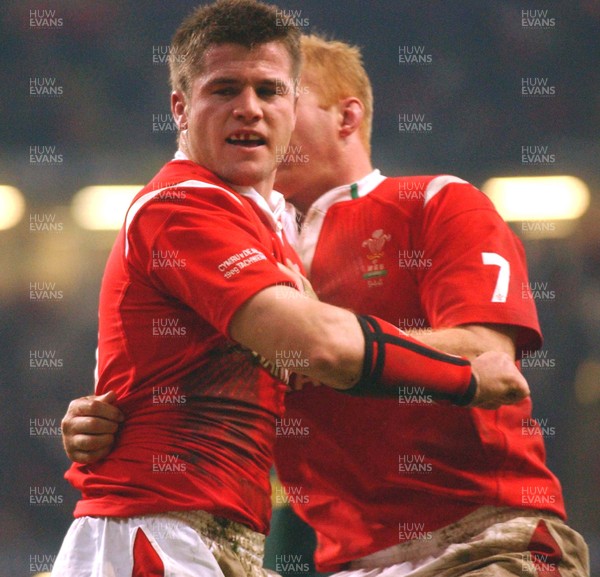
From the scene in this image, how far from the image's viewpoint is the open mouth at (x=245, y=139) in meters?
1.81

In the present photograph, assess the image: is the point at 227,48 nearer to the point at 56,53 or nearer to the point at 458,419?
the point at 458,419

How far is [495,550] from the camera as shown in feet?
6.41

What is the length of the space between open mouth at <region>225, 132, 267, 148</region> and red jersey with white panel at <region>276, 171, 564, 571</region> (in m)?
0.53

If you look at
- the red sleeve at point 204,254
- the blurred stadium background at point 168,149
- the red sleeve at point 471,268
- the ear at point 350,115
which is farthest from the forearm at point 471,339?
the blurred stadium background at point 168,149

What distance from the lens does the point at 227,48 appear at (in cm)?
183

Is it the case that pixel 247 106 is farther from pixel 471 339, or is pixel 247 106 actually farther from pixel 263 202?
pixel 471 339

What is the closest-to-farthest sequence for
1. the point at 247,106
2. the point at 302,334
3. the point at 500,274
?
1. the point at 302,334
2. the point at 247,106
3. the point at 500,274

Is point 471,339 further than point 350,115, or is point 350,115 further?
point 350,115

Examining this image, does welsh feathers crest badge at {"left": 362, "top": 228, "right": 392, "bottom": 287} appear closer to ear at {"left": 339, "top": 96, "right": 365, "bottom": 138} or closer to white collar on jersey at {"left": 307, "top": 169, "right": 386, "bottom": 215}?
white collar on jersey at {"left": 307, "top": 169, "right": 386, "bottom": 215}

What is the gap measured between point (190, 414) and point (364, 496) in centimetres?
68

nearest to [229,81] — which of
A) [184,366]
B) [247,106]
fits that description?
[247,106]

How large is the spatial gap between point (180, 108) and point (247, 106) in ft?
0.65

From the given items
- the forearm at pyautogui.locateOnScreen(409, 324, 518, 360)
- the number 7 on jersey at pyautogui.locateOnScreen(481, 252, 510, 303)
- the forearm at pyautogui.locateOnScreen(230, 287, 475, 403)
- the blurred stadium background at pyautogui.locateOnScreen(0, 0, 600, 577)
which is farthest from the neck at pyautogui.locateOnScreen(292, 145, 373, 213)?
the blurred stadium background at pyautogui.locateOnScreen(0, 0, 600, 577)

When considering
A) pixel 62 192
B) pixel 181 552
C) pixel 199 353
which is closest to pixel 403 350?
pixel 199 353
